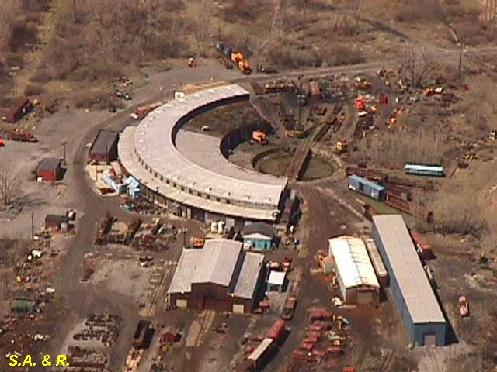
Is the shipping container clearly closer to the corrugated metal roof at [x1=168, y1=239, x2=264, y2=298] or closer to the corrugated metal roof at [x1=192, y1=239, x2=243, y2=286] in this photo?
the corrugated metal roof at [x1=168, y1=239, x2=264, y2=298]

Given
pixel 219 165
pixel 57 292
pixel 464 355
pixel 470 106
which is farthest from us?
pixel 470 106

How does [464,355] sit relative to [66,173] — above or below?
above

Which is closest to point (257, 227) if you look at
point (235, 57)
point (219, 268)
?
point (219, 268)

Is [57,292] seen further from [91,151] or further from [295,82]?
[295,82]

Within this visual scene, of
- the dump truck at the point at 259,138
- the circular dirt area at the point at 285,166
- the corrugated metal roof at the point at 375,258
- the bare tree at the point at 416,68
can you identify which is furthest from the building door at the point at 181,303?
the bare tree at the point at 416,68

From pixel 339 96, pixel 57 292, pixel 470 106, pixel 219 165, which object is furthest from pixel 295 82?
pixel 57 292

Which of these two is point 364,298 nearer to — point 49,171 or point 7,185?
point 49,171
